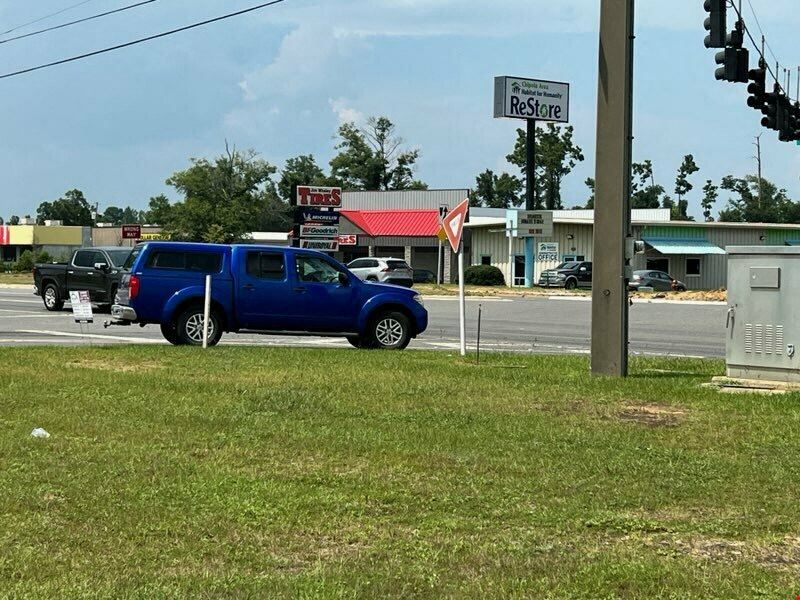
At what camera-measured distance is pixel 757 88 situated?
2417cm

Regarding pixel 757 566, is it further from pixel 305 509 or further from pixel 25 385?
pixel 25 385

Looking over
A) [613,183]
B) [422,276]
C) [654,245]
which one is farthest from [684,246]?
[613,183]

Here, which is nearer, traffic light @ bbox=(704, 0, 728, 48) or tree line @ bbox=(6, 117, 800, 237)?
traffic light @ bbox=(704, 0, 728, 48)

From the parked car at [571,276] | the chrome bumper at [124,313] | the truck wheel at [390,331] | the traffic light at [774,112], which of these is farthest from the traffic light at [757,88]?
the parked car at [571,276]

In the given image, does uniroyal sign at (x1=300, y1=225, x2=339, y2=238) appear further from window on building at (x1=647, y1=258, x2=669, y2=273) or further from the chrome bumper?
window on building at (x1=647, y1=258, x2=669, y2=273)

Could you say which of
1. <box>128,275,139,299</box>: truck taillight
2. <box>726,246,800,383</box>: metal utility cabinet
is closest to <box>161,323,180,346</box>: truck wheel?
<box>128,275,139,299</box>: truck taillight

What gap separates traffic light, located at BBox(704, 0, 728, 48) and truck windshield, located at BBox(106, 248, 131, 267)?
1642 cm

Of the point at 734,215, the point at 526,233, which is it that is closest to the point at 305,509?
the point at 526,233

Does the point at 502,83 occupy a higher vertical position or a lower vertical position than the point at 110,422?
higher

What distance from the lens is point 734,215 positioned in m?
137

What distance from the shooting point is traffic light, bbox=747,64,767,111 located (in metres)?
24.0

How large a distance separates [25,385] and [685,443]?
274 inches

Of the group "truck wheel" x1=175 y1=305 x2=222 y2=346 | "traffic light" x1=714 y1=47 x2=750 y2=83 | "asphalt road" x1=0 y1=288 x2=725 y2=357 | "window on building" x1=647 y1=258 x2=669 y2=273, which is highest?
"traffic light" x1=714 y1=47 x2=750 y2=83

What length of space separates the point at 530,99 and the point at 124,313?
5569cm
